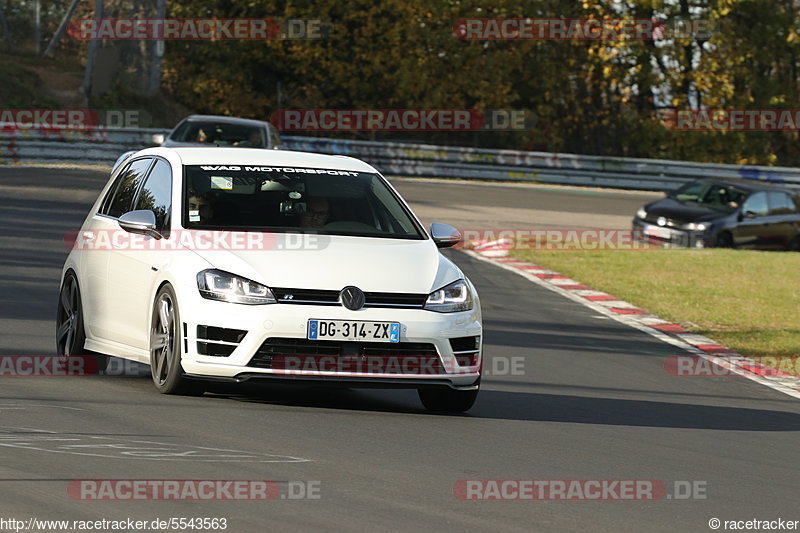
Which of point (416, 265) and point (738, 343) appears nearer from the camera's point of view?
point (416, 265)

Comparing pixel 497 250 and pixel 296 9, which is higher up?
pixel 296 9

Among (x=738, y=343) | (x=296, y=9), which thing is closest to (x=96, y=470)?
(x=738, y=343)

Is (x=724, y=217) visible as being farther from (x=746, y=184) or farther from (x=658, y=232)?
(x=658, y=232)

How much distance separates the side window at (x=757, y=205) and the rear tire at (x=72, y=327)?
1941cm

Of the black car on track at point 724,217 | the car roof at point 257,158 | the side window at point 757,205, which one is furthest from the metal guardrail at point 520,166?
the car roof at point 257,158

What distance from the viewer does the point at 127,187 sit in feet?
34.8

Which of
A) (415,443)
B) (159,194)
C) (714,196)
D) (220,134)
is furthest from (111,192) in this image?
(714,196)

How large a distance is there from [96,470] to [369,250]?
114 inches

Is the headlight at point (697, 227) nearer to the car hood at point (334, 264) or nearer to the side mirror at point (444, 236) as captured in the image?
the side mirror at point (444, 236)

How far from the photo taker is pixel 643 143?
154 ft

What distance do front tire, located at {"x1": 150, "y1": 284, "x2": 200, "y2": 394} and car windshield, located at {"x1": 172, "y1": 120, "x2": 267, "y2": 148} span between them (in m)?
17.0

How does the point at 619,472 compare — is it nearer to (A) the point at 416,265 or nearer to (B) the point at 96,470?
(A) the point at 416,265

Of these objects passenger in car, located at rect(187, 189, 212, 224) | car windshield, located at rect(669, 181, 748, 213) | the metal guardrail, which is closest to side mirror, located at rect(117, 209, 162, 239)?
passenger in car, located at rect(187, 189, 212, 224)

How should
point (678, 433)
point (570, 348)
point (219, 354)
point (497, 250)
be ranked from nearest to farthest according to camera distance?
point (219, 354), point (678, 433), point (570, 348), point (497, 250)
